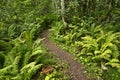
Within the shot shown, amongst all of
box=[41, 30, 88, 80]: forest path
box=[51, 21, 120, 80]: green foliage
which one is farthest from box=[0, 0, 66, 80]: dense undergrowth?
box=[51, 21, 120, 80]: green foliage

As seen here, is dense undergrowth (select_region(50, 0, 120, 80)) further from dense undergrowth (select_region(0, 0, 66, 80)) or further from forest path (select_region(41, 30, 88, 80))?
dense undergrowth (select_region(0, 0, 66, 80))

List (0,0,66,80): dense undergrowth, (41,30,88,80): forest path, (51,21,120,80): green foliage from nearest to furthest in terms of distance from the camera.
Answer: (0,0,66,80): dense undergrowth, (41,30,88,80): forest path, (51,21,120,80): green foliage

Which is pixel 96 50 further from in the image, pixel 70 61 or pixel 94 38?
pixel 94 38

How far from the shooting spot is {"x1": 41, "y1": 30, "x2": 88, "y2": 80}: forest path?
9.10 m

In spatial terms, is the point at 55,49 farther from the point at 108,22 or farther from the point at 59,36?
the point at 108,22

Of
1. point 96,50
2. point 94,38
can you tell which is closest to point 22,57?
point 96,50

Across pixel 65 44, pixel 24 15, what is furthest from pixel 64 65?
pixel 24 15

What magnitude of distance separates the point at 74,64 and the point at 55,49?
228 cm

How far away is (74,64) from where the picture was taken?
9.95 meters

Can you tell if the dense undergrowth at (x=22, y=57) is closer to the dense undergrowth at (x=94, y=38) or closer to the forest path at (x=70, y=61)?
the forest path at (x=70, y=61)

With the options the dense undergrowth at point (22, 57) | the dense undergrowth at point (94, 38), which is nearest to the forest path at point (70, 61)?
the dense undergrowth at point (94, 38)

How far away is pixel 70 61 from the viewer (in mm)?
10219

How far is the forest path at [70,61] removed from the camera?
910 cm

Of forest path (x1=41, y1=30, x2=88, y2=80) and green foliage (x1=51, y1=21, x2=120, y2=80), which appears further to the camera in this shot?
green foliage (x1=51, y1=21, x2=120, y2=80)
